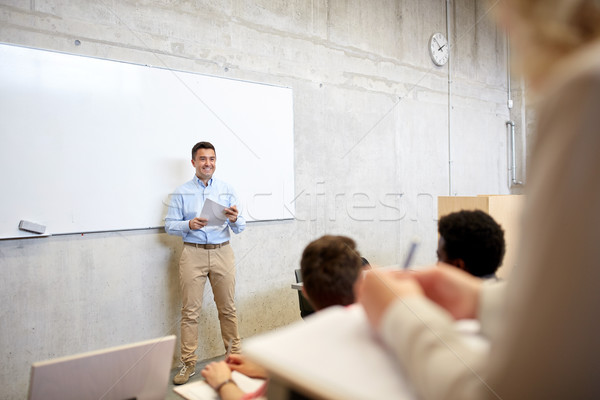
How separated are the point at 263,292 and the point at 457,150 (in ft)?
9.63

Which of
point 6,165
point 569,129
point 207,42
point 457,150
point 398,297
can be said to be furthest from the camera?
point 457,150

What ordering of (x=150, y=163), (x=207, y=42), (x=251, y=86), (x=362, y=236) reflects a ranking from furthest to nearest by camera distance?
(x=362, y=236) < (x=251, y=86) < (x=207, y=42) < (x=150, y=163)

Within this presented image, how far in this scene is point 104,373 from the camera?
107 cm

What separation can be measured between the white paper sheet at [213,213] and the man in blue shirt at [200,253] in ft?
0.09

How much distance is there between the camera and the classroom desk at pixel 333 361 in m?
0.35

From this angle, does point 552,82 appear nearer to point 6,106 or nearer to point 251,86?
point 6,106

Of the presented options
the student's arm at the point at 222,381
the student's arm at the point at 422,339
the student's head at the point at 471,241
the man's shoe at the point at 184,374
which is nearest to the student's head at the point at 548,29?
the student's arm at the point at 422,339

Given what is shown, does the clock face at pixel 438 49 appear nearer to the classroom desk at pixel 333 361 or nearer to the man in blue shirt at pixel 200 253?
the man in blue shirt at pixel 200 253

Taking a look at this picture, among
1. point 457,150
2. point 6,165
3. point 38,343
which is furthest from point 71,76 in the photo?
point 457,150

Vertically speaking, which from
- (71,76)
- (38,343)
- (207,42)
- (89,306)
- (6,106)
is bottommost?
(38,343)

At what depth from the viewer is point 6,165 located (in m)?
2.40

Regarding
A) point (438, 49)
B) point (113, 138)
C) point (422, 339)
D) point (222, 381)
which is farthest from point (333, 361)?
point (438, 49)


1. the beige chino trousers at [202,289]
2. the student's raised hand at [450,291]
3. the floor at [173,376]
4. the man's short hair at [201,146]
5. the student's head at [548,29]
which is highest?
the man's short hair at [201,146]

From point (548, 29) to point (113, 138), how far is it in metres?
2.82
